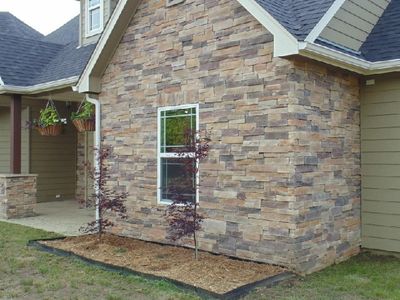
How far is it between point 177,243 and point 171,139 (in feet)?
5.32

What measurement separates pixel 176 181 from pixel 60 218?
4.46 m

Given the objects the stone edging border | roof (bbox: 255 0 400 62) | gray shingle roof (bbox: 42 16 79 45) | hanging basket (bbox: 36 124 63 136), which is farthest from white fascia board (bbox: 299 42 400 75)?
gray shingle roof (bbox: 42 16 79 45)

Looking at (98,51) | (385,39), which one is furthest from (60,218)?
(385,39)

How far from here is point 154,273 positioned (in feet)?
19.2

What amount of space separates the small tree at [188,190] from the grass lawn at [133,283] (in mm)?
941

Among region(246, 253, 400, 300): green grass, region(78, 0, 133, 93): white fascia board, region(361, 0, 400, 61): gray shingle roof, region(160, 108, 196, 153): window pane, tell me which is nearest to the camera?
region(246, 253, 400, 300): green grass

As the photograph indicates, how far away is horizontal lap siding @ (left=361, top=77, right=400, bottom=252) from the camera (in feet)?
22.6

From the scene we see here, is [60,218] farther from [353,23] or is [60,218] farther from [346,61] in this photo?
[353,23]

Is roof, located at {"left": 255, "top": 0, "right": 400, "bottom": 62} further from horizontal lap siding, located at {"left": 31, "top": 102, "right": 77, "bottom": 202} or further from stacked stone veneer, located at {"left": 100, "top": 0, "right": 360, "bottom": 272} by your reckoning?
horizontal lap siding, located at {"left": 31, "top": 102, "right": 77, "bottom": 202}

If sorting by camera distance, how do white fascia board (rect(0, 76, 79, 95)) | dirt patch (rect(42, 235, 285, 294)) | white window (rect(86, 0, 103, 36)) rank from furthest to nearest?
1. white window (rect(86, 0, 103, 36))
2. white fascia board (rect(0, 76, 79, 95))
3. dirt patch (rect(42, 235, 285, 294))

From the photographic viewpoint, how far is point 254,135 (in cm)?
630

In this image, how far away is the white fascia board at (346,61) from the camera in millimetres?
5650

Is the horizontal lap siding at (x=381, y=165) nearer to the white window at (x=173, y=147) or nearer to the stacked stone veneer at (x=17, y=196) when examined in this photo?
the white window at (x=173, y=147)

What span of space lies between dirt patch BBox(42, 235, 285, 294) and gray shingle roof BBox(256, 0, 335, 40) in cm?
292
